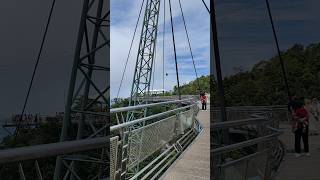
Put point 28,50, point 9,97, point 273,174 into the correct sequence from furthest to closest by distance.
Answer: point 28,50 → point 9,97 → point 273,174

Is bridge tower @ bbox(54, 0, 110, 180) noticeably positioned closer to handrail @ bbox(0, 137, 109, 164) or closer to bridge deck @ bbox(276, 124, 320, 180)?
handrail @ bbox(0, 137, 109, 164)

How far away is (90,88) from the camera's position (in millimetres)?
3176

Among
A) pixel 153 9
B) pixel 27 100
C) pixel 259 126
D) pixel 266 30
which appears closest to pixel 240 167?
pixel 259 126

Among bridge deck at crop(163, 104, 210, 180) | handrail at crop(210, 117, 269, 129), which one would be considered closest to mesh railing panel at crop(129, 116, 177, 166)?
bridge deck at crop(163, 104, 210, 180)

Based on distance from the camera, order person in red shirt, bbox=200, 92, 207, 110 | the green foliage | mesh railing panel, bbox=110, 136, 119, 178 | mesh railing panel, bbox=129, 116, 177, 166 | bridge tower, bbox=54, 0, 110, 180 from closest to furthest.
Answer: the green foliage → person in red shirt, bbox=200, 92, 207, 110 → mesh railing panel, bbox=110, 136, 119, 178 → bridge tower, bbox=54, 0, 110, 180 → mesh railing panel, bbox=129, 116, 177, 166

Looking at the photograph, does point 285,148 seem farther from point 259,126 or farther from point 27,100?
point 27,100

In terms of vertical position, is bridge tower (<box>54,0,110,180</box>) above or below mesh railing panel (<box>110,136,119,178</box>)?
above

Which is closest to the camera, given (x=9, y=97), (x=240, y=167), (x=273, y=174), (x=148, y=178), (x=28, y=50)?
(x=240, y=167)

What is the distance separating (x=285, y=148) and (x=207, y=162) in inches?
17.3

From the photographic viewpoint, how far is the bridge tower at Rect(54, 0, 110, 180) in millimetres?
3049

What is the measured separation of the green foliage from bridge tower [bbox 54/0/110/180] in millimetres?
1187

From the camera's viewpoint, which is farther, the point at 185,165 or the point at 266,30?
the point at 185,165

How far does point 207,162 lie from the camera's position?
238cm

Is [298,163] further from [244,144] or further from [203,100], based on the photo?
[203,100]
